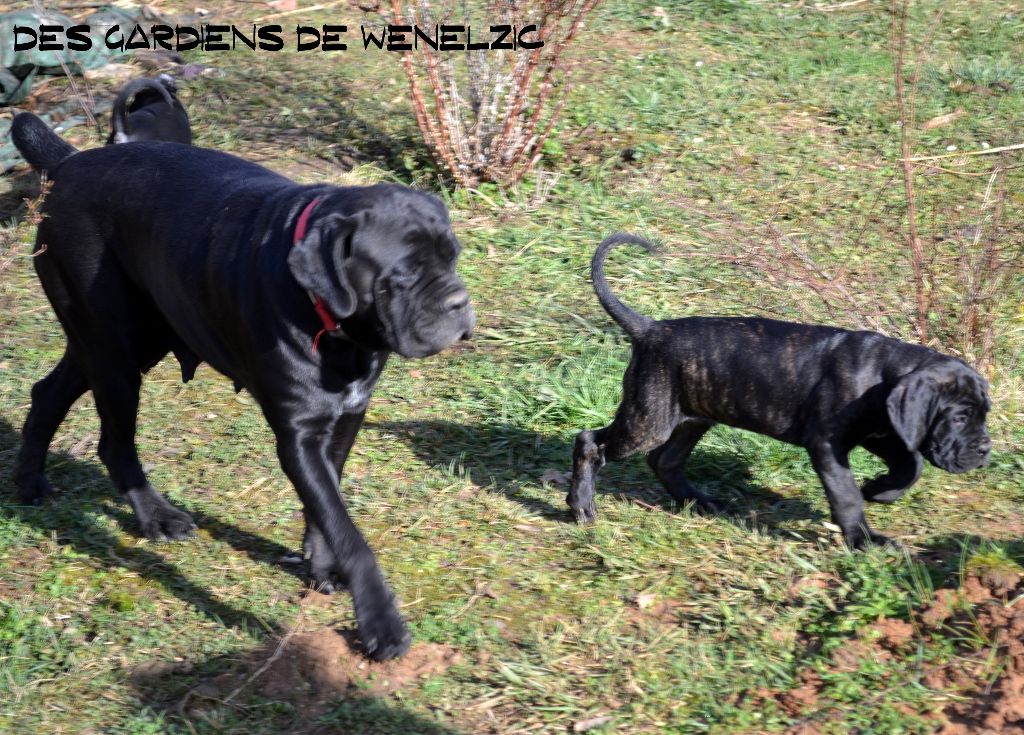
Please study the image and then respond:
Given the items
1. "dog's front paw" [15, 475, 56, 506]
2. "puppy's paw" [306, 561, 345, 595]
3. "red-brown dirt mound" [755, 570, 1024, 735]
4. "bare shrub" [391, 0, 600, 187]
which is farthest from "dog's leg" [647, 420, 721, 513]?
"bare shrub" [391, 0, 600, 187]

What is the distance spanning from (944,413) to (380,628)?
2.32 meters

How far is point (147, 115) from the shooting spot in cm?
601

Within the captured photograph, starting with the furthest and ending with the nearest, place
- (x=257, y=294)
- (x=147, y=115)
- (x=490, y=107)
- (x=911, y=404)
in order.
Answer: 1. (x=490, y=107)
2. (x=147, y=115)
3. (x=911, y=404)
4. (x=257, y=294)

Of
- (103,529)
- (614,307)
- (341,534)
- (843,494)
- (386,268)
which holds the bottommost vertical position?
(103,529)

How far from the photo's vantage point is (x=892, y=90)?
9.29 m

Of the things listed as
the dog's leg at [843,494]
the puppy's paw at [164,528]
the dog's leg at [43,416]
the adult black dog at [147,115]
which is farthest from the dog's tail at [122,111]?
the dog's leg at [843,494]

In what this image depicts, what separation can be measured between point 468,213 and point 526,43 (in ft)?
3.92

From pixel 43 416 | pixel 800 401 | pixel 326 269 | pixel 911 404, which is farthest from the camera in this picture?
pixel 43 416

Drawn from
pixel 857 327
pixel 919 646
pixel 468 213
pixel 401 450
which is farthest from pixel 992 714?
pixel 468 213

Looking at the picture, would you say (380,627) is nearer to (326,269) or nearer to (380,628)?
(380,628)

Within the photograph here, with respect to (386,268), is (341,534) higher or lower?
lower

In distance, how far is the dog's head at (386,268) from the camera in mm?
3773

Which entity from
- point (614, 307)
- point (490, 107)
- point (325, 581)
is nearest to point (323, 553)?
point (325, 581)

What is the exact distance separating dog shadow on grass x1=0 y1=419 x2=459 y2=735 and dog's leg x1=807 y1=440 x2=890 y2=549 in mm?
1802
